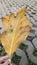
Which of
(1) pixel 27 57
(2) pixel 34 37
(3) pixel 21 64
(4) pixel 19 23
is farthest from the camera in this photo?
(2) pixel 34 37

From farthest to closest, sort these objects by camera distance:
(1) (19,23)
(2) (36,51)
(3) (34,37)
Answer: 1. (3) (34,37)
2. (2) (36,51)
3. (1) (19,23)

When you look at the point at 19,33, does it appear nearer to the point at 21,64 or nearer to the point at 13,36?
the point at 13,36

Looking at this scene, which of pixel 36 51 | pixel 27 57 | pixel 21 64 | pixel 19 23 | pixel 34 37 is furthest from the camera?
pixel 34 37

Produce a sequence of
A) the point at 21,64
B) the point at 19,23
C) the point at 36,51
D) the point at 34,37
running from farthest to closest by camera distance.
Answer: the point at 34,37
the point at 36,51
the point at 21,64
the point at 19,23

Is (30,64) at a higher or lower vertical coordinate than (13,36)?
lower

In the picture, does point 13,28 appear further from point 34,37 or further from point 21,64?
point 34,37

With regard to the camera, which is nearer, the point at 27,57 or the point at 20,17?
the point at 20,17

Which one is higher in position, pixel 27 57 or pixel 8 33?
pixel 8 33

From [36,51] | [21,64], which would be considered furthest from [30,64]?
[36,51]

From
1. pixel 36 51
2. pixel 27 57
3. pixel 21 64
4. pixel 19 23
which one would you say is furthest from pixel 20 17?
pixel 36 51
